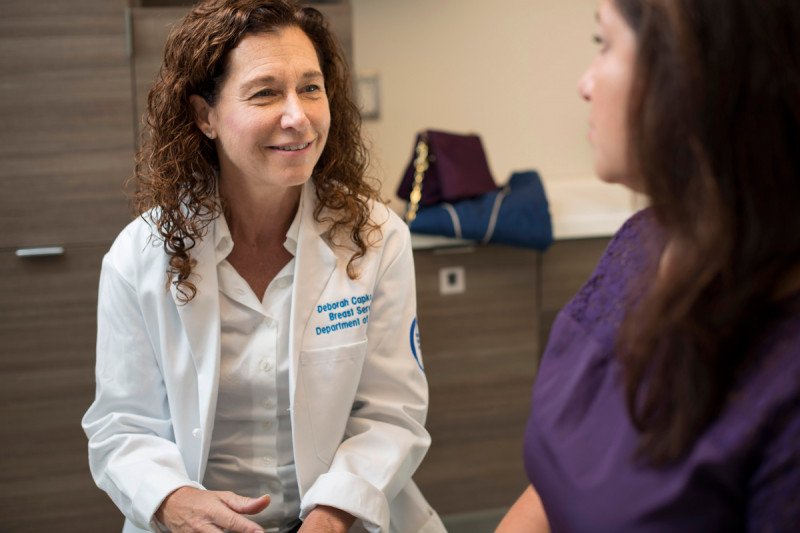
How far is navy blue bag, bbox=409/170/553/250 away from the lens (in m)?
2.57

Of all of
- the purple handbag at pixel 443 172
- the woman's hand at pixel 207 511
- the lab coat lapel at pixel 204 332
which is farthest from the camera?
the purple handbag at pixel 443 172

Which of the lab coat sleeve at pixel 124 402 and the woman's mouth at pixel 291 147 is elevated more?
the woman's mouth at pixel 291 147

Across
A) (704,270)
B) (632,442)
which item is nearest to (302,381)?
(632,442)

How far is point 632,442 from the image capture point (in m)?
0.98

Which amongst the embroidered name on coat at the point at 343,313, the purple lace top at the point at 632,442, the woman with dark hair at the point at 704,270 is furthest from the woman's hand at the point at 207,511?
the woman with dark hair at the point at 704,270

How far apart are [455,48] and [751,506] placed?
2.43 meters

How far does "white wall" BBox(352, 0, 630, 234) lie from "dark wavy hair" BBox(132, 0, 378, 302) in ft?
4.12

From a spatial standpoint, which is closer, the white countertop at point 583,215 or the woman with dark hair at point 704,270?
the woman with dark hair at point 704,270

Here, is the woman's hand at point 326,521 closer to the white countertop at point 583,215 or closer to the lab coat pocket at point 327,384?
the lab coat pocket at point 327,384

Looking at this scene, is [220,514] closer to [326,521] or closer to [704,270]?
[326,521]

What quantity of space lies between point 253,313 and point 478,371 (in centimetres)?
126

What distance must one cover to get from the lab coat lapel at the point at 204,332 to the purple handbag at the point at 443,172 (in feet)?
3.56

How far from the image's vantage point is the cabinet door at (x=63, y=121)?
2.42 m

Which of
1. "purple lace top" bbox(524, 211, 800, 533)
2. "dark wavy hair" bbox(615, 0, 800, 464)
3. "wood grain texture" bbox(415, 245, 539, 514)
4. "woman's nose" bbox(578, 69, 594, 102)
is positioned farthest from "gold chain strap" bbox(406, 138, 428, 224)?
"dark wavy hair" bbox(615, 0, 800, 464)
